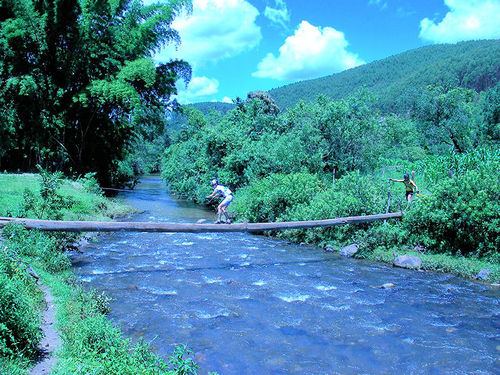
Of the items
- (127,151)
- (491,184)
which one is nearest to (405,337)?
(491,184)

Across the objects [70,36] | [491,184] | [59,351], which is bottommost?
[59,351]

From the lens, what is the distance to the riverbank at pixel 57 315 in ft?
15.9

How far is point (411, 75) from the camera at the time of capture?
416 ft

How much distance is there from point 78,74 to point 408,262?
19281 mm

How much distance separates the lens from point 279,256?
553 inches

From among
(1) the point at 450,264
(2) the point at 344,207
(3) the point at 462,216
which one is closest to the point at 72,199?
(2) the point at 344,207

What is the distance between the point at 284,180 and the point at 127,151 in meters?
13.9

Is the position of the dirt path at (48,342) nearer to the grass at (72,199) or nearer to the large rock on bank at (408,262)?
the grass at (72,199)

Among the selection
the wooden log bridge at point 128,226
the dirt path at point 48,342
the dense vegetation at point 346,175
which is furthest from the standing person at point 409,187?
the dirt path at point 48,342

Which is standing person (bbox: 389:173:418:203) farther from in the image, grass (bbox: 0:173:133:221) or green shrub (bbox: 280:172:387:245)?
grass (bbox: 0:173:133:221)

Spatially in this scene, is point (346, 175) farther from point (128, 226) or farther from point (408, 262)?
point (128, 226)

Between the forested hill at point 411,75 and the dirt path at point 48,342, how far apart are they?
8526 centimetres

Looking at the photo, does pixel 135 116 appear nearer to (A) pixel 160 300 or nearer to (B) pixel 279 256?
(B) pixel 279 256

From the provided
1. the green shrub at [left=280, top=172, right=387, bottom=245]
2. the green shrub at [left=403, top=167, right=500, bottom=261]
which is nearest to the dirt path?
the green shrub at [left=280, top=172, right=387, bottom=245]
